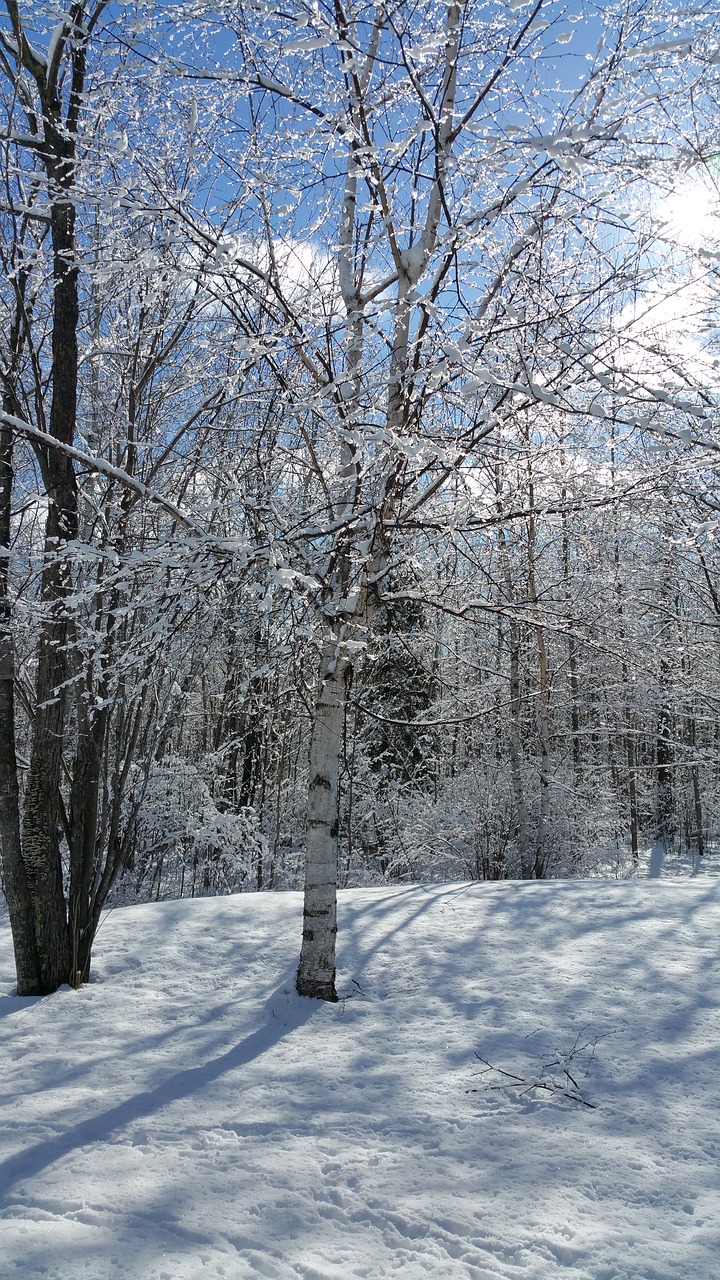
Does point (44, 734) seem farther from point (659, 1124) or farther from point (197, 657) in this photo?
point (659, 1124)

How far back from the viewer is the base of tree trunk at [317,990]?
474 cm

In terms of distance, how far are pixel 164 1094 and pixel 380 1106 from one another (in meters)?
1.00

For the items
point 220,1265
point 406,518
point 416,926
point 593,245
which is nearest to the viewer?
point 220,1265

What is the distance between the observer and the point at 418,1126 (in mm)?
3215

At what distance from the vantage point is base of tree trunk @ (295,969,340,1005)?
4.74m

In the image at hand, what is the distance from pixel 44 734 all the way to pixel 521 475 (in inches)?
142

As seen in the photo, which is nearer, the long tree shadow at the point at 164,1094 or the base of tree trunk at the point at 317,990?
the long tree shadow at the point at 164,1094

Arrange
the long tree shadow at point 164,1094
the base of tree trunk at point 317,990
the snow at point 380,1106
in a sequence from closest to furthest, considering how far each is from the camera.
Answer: the snow at point 380,1106, the long tree shadow at point 164,1094, the base of tree trunk at point 317,990

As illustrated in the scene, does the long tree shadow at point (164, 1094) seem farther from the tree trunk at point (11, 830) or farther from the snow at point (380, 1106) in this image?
the tree trunk at point (11, 830)

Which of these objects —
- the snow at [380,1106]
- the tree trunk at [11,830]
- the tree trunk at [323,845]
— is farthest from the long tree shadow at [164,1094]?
the tree trunk at [11,830]

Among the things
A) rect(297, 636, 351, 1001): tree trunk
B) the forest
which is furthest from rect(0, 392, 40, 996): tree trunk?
rect(297, 636, 351, 1001): tree trunk

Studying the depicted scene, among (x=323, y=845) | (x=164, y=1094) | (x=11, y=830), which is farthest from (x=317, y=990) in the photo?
(x=11, y=830)

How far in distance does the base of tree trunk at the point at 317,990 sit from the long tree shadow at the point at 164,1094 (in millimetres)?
50

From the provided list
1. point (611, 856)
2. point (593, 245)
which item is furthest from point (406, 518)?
point (611, 856)
